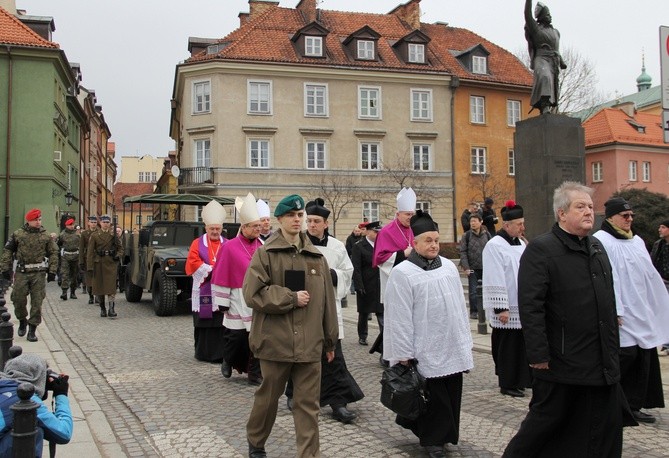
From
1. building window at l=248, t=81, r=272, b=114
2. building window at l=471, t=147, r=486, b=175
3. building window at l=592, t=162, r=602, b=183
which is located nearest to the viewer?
building window at l=248, t=81, r=272, b=114

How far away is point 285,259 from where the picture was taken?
489cm

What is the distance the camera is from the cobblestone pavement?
5.40m

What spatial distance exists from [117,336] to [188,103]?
1153 inches

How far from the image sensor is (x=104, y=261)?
14875mm

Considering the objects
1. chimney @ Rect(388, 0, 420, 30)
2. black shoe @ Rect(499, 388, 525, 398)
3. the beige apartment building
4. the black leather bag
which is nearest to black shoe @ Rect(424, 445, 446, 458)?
the black leather bag

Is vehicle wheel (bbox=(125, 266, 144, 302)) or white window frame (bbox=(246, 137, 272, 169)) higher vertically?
white window frame (bbox=(246, 137, 272, 169))

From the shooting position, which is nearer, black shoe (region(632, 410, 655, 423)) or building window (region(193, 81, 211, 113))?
black shoe (region(632, 410, 655, 423))

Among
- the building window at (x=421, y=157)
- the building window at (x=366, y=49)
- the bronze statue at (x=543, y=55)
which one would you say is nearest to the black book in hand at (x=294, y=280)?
the bronze statue at (x=543, y=55)

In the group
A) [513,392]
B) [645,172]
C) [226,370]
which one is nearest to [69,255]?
[226,370]

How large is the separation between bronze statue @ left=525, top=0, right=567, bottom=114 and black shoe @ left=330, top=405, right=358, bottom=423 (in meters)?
10.5

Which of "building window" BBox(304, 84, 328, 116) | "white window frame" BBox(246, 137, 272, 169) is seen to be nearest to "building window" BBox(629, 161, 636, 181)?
"building window" BBox(304, 84, 328, 116)

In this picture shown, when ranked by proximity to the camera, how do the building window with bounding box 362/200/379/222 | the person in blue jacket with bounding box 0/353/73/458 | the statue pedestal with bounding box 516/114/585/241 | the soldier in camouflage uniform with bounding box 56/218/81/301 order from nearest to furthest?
the person in blue jacket with bounding box 0/353/73/458 < the statue pedestal with bounding box 516/114/585/241 < the soldier in camouflage uniform with bounding box 56/218/81/301 < the building window with bounding box 362/200/379/222

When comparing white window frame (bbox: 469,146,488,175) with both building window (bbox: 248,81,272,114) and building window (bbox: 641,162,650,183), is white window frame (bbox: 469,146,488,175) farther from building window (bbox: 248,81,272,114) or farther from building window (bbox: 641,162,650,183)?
building window (bbox: 641,162,650,183)

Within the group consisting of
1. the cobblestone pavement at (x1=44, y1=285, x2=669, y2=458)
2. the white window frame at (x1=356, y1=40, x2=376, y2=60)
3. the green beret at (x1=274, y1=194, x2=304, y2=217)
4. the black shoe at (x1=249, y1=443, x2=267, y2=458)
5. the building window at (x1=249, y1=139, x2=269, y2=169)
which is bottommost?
the cobblestone pavement at (x1=44, y1=285, x2=669, y2=458)
